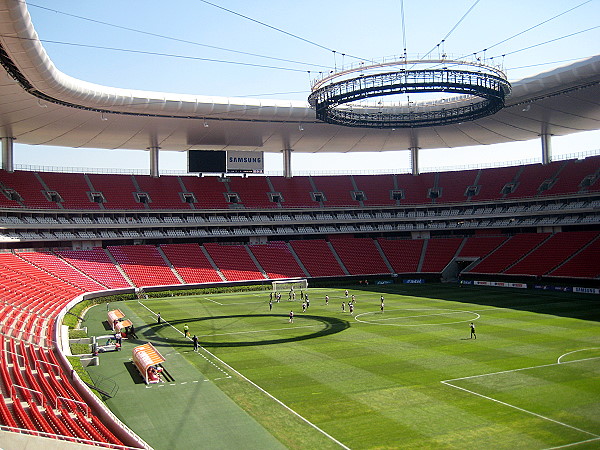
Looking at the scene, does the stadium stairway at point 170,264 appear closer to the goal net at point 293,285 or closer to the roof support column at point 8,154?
the goal net at point 293,285

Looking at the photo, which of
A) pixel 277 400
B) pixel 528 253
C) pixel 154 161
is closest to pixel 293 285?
pixel 154 161

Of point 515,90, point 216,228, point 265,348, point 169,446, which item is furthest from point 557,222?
point 169,446

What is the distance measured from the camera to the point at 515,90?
172 ft

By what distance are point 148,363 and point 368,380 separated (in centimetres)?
984

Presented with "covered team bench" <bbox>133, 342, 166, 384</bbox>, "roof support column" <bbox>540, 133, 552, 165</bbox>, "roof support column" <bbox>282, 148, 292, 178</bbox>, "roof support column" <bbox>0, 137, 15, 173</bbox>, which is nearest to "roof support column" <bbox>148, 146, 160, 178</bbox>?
"roof support column" <bbox>0, 137, 15, 173</bbox>

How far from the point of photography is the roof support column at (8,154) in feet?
201

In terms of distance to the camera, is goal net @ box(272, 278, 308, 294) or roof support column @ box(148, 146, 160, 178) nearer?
goal net @ box(272, 278, 308, 294)

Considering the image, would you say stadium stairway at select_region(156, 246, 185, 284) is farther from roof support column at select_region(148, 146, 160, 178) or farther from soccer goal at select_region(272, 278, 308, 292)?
roof support column at select_region(148, 146, 160, 178)

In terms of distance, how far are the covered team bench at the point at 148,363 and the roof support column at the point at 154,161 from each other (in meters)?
49.2

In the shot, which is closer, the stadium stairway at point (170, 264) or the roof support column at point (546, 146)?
the stadium stairway at point (170, 264)

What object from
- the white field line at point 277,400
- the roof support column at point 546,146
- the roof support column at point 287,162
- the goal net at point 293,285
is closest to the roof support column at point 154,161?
the roof support column at point 287,162

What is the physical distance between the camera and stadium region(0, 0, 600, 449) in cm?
1969

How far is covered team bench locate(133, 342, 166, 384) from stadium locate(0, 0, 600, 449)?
0.19 meters

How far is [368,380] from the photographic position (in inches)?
960
